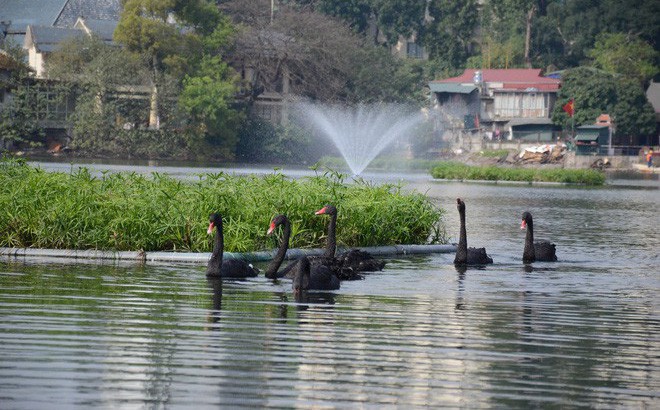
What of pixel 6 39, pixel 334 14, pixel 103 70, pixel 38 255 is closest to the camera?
pixel 38 255

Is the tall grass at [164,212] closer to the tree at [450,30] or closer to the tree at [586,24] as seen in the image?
the tree at [450,30]

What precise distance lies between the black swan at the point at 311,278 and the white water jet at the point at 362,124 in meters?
68.8

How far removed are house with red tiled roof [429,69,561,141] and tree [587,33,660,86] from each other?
4.57 m

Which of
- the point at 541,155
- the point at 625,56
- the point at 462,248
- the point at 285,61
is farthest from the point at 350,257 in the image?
the point at 625,56

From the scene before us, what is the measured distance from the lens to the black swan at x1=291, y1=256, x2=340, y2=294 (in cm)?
1947

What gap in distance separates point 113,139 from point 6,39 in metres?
16.8

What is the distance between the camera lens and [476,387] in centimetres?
1268

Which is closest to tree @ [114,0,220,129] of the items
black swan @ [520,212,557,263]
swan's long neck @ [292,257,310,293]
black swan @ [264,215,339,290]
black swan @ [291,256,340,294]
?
black swan @ [520,212,557,263]

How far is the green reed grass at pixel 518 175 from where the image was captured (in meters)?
80.1

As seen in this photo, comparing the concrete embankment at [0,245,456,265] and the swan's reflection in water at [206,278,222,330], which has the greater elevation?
the concrete embankment at [0,245,456,265]

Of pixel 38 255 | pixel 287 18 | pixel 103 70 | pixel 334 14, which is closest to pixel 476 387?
pixel 38 255

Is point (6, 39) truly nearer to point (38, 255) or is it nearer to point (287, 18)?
point (287, 18)

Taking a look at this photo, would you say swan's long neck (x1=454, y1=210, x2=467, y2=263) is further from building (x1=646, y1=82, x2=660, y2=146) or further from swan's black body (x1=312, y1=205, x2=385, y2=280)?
building (x1=646, y1=82, x2=660, y2=146)

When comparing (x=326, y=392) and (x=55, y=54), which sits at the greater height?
(x=55, y=54)
